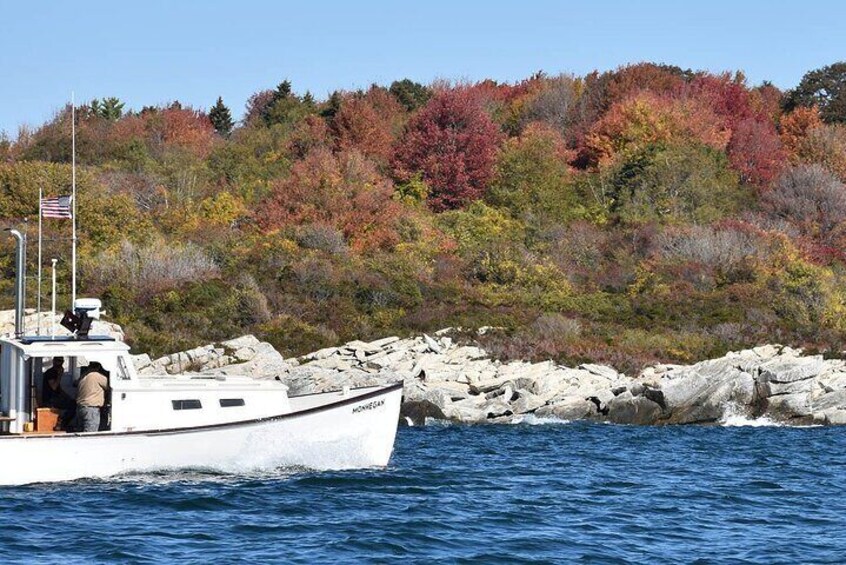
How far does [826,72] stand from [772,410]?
50741 millimetres

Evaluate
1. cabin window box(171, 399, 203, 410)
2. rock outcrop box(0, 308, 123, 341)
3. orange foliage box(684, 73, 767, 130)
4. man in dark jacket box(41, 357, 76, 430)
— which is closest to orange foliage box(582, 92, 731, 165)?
orange foliage box(684, 73, 767, 130)

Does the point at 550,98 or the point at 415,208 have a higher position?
the point at 550,98

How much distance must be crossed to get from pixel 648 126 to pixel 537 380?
3175 cm

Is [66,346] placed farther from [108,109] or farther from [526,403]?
[108,109]

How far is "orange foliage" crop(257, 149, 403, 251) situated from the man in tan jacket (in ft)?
107

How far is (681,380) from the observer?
36.9 meters

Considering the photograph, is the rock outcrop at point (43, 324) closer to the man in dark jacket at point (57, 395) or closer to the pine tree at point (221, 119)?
the man in dark jacket at point (57, 395)

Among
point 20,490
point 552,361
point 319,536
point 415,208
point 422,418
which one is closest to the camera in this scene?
point 319,536

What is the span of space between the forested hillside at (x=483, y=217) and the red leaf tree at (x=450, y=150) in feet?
0.37

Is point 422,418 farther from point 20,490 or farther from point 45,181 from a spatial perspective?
point 45,181

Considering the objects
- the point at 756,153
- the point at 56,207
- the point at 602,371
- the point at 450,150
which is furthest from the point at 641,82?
the point at 56,207

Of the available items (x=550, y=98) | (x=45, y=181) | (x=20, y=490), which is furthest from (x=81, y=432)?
(x=550, y=98)

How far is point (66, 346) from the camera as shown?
22.1 metres

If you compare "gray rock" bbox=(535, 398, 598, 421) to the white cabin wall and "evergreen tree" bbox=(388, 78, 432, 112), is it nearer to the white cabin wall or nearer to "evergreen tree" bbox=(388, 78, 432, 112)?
the white cabin wall
